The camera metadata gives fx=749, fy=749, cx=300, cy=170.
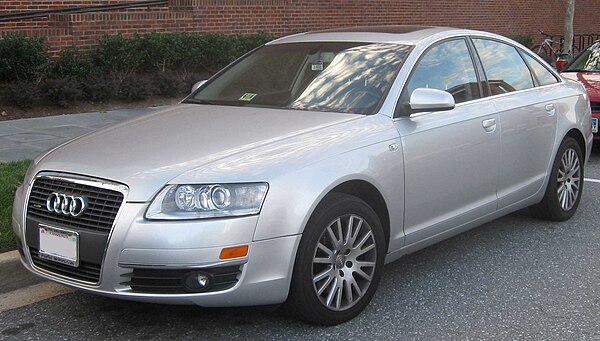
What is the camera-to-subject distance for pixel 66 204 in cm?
387

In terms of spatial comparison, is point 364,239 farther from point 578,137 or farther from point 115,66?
point 115,66

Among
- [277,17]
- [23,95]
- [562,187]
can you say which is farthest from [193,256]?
[277,17]

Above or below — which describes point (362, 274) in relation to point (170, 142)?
below

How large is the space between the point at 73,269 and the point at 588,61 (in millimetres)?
8468

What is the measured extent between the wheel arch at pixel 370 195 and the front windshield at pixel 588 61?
6.70 meters

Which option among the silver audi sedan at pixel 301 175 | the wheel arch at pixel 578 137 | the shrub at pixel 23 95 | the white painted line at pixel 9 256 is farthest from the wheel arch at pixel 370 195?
the shrub at pixel 23 95

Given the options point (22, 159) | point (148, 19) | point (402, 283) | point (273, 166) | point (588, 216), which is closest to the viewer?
point (273, 166)

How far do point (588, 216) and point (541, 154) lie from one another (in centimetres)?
111

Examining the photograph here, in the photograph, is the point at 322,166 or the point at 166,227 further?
the point at 322,166

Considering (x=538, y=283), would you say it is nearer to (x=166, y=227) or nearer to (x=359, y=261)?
(x=359, y=261)

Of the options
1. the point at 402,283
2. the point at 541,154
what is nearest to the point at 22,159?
the point at 402,283

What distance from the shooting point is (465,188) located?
4977 millimetres

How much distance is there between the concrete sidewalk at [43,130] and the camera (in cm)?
809

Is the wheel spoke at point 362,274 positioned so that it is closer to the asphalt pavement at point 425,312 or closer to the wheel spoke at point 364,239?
the wheel spoke at point 364,239
